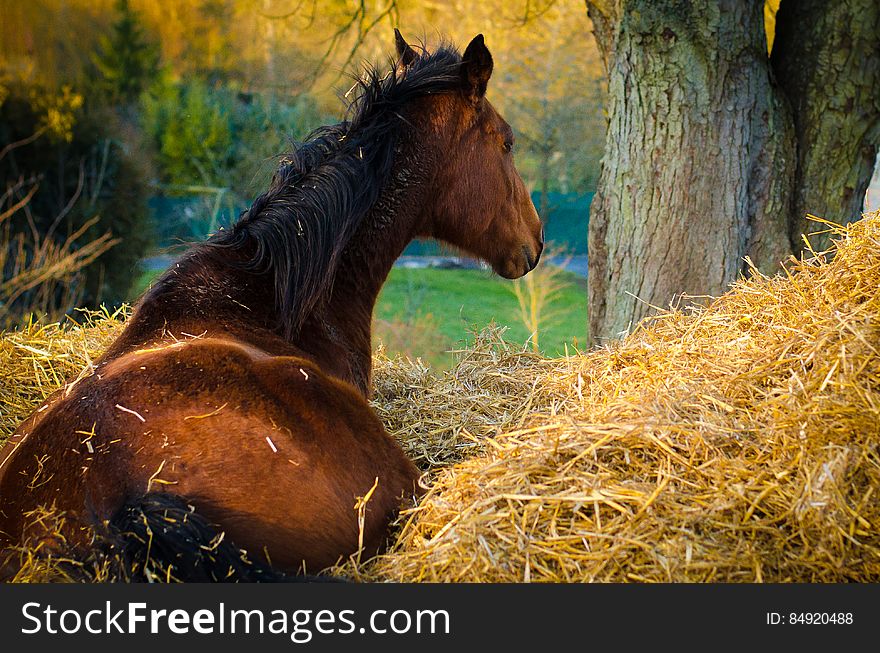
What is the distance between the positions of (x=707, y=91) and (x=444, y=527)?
133 inches

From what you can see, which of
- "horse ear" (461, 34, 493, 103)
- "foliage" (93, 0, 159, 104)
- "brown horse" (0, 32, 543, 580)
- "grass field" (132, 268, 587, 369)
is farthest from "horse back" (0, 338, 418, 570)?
"foliage" (93, 0, 159, 104)

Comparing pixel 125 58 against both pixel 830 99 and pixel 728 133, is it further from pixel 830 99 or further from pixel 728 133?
pixel 830 99

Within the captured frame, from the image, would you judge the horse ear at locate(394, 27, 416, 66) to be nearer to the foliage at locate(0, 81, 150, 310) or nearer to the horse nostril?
the horse nostril

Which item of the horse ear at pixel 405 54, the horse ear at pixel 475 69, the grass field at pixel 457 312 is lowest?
the grass field at pixel 457 312

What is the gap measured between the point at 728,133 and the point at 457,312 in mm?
3918

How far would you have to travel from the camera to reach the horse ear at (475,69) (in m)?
3.30

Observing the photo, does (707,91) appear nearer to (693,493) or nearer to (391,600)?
(693,493)

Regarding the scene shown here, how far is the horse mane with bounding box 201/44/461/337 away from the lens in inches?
124

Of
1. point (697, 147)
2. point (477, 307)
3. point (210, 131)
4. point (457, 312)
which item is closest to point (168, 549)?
point (697, 147)

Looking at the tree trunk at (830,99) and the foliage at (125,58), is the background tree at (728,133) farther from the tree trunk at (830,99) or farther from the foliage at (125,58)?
the foliage at (125,58)

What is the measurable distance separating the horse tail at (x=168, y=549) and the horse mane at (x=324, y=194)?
46.1 inches

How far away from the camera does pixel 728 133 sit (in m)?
4.58

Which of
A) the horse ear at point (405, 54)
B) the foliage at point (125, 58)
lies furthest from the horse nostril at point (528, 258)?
the foliage at point (125, 58)

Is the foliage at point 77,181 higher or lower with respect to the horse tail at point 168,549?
higher
